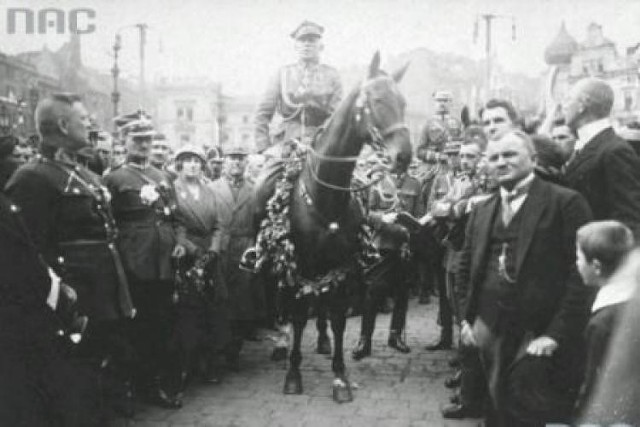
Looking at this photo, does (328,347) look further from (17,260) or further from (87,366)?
(17,260)

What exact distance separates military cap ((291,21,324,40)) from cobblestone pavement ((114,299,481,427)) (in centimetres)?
359

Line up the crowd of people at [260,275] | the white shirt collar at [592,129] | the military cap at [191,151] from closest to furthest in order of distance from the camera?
the crowd of people at [260,275] → the white shirt collar at [592,129] → the military cap at [191,151]

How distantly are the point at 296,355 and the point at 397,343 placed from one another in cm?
176

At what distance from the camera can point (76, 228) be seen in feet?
14.8

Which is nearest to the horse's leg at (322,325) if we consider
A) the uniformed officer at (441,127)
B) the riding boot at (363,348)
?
the riding boot at (363,348)

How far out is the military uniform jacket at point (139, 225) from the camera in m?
5.25

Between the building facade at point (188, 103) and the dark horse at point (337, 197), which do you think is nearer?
the dark horse at point (337, 197)

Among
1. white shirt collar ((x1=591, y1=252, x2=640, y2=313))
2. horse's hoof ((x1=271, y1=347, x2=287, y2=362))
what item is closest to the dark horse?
horse's hoof ((x1=271, y1=347, x2=287, y2=362))

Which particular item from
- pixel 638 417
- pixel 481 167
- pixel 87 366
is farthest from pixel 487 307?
pixel 87 366

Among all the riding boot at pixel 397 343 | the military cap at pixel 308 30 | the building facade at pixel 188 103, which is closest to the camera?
the military cap at pixel 308 30

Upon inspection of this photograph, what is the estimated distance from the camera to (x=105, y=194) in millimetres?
4773

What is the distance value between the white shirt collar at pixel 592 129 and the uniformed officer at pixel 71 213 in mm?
3451

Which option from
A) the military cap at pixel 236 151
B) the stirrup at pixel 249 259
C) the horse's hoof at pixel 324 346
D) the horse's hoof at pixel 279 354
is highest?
the military cap at pixel 236 151

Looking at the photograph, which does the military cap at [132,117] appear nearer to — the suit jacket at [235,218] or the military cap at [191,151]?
the military cap at [191,151]
